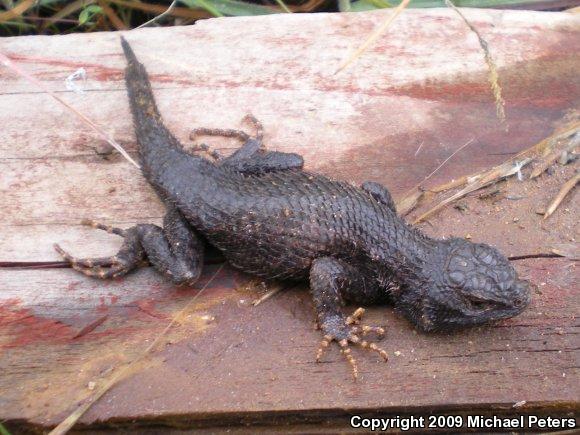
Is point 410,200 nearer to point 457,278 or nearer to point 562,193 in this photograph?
point 457,278

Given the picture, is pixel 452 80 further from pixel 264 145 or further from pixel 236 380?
pixel 236 380

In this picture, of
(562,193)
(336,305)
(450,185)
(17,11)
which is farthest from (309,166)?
(17,11)

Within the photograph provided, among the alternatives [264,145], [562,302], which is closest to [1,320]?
[264,145]

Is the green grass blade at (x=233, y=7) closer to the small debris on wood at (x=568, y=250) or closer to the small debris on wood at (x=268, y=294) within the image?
the small debris on wood at (x=268, y=294)

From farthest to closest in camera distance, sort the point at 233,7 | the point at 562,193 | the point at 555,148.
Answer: the point at 233,7
the point at 555,148
the point at 562,193

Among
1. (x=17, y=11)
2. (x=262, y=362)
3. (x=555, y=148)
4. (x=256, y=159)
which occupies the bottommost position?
(x=262, y=362)

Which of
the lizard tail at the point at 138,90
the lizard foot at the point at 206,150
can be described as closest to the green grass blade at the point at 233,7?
the lizard tail at the point at 138,90

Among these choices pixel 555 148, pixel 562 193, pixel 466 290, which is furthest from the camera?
pixel 555 148
